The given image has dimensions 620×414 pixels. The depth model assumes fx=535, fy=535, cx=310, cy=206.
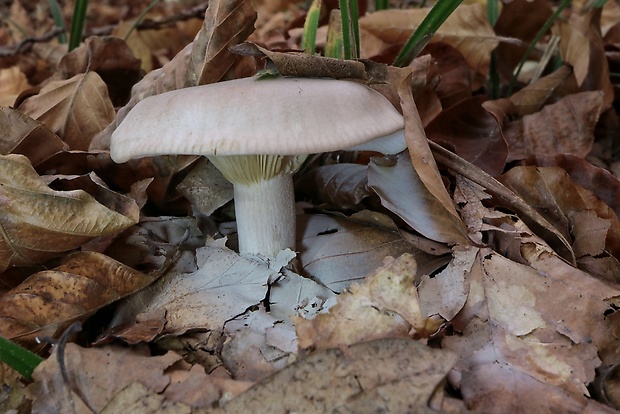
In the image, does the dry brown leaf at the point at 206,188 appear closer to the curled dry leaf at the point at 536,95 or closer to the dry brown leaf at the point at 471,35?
the dry brown leaf at the point at 471,35

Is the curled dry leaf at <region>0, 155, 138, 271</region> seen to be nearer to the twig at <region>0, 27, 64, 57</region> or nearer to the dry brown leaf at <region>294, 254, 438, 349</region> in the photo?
the dry brown leaf at <region>294, 254, 438, 349</region>

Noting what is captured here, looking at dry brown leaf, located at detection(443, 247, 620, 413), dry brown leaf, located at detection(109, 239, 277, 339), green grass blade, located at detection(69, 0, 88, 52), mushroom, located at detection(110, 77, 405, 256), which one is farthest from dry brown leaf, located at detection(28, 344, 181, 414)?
green grass blade, located at detection(69, 0, 88, 52)

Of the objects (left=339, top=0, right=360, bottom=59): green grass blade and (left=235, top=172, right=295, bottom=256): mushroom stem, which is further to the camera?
(left=339, top=0, right=360, bottom=59): green grass blade

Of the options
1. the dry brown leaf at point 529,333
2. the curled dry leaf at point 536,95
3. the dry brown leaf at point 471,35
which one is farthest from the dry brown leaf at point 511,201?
the dry brown leaf at point 471,35

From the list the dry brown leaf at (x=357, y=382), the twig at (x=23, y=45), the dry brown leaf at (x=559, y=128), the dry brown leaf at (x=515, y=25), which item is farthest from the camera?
the twig at (x=23, y=45)

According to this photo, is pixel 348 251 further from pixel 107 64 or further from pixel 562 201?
pixel 107 64

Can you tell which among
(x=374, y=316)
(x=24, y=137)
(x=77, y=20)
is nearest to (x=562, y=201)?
(x=374, y=316)

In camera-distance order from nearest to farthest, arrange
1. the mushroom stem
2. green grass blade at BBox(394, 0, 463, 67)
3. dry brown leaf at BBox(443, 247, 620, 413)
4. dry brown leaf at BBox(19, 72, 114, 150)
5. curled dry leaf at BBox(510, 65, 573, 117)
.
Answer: dry brown leaf at BBox(443, 247, 620, 413) → the mushroom stem → green grass blade at BBox(394, 0, 463, 67) → dry brown leaf at BBox(19, 72, 114, 150) → curled dry leaf at BBox(510, 65, 573, 117)
